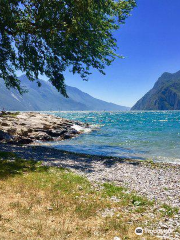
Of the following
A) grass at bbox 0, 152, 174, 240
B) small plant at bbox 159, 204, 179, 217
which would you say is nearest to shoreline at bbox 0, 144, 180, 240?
small plant at bbox 159, 204, 179, 217

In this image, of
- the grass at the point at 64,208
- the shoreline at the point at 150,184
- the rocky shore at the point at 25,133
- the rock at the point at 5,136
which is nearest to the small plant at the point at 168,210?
the shoreline at the point at 150,184

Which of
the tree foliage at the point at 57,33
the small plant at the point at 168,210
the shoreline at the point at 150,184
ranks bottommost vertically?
the shoreline at the point at 150,184

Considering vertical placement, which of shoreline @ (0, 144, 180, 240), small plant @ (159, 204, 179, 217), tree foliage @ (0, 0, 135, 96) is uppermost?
tree foliage @ (0, 0, 135, 96)

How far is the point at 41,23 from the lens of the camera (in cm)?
2112

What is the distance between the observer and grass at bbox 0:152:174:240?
8.17 metres

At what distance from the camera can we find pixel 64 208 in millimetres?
10406

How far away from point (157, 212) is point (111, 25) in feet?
74.9

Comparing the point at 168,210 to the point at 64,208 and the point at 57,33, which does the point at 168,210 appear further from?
the point at 57,33

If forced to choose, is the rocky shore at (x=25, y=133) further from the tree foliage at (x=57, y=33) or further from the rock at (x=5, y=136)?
the tree foliage at (x=57, y=33)

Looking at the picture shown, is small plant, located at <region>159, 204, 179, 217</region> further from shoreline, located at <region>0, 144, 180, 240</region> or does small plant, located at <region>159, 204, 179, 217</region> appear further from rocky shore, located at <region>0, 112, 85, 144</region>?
rocky shore, located at <region>0, 112, 85, 144</region>

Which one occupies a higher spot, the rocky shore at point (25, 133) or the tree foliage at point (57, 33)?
the tree foliage at point (57, 33)

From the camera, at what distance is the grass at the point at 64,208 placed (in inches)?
322

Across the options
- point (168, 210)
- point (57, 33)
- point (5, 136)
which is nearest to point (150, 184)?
point (168, 210)

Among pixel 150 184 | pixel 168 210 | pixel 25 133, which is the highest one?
pixel 25 133
